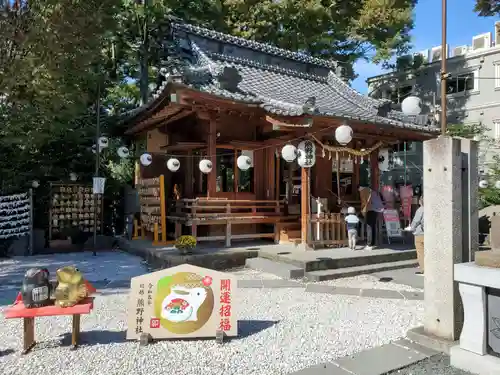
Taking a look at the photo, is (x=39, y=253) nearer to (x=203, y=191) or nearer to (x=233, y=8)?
(x=203, y=191)

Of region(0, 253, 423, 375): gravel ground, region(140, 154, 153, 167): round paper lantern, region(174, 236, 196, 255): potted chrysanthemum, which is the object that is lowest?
region(0, 253, 423, 375): gravel ground

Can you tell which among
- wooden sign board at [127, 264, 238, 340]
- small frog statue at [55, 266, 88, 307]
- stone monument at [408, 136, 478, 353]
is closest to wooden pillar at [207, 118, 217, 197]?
wooden sign board at [127, 264, 238, 340]

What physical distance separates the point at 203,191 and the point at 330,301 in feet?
20.9

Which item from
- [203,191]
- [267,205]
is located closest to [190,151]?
[203,191]

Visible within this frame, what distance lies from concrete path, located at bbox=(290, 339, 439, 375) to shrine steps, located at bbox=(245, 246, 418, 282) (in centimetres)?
343

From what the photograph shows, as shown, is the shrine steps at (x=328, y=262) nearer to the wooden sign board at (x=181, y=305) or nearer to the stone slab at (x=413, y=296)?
the stone slab at (x=413, y=296)

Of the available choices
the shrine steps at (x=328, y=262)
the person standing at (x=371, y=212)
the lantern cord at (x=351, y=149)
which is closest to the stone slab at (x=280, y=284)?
the shrine steps at (x=328, y=262)

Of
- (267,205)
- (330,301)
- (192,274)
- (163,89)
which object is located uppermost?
(163,89)

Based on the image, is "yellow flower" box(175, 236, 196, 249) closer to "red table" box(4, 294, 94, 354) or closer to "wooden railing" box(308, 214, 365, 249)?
"wooden railing" box(308, 214, 365, 249)

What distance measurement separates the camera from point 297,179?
12.3 metres

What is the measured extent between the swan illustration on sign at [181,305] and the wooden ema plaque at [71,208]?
855 centimetres

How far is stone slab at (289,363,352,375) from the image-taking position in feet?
11.6

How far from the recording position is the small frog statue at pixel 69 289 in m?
4.01

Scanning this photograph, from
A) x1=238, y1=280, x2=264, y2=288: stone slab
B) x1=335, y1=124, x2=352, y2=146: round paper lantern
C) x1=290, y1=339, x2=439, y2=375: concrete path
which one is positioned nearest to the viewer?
x1=290, y1=339, x2=439, y2=375: concrete path
